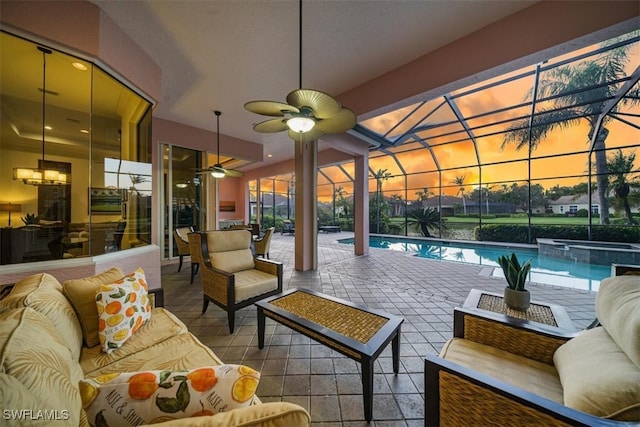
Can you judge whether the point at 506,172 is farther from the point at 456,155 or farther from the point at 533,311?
the point at 533,311

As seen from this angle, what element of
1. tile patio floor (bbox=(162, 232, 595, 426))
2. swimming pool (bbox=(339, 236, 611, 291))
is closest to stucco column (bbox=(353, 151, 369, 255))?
tile patio floor (bbox=(162, 232, 595, 426))

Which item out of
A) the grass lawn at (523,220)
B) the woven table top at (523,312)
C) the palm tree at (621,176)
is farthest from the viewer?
the grass lawn at (523,220)

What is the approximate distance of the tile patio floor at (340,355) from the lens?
4.83 feet

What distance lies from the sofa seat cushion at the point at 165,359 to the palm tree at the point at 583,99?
264 inches

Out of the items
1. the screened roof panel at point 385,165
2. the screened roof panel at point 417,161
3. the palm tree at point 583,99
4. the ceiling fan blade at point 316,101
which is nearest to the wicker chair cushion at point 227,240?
the ceiling fan blade at point 316,101

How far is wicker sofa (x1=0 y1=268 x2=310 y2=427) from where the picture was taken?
21.9 inches

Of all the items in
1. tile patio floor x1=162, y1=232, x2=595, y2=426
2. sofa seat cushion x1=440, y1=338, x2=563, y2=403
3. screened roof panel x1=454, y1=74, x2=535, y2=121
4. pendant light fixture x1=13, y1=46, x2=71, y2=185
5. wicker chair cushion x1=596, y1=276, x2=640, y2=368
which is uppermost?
screened roof panel x1=454, y1=74, x2=535, y2=121

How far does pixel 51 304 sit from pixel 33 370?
0.82 meters

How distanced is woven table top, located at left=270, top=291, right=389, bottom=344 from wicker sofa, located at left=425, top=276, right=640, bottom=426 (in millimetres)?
466

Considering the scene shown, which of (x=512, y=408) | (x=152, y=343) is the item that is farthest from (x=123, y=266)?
(x=512, y=408)

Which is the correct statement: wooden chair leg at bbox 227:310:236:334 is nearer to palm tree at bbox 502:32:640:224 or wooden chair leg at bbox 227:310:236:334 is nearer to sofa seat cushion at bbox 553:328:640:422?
sofa seat cushion at bbox 553:328:640:422

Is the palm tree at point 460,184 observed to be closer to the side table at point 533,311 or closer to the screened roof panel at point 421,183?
the screened roof panel at point 421,183

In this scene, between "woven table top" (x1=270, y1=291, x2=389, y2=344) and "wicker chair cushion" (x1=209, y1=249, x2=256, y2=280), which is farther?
"wicker chair cushion" (x1=209, y1=249, x2=256, y2=280)

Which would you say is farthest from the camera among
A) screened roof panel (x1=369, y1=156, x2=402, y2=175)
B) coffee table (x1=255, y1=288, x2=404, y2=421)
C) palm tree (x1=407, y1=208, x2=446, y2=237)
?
screened roof panel (x1=369, y1=156, x2=402, y2=175)
